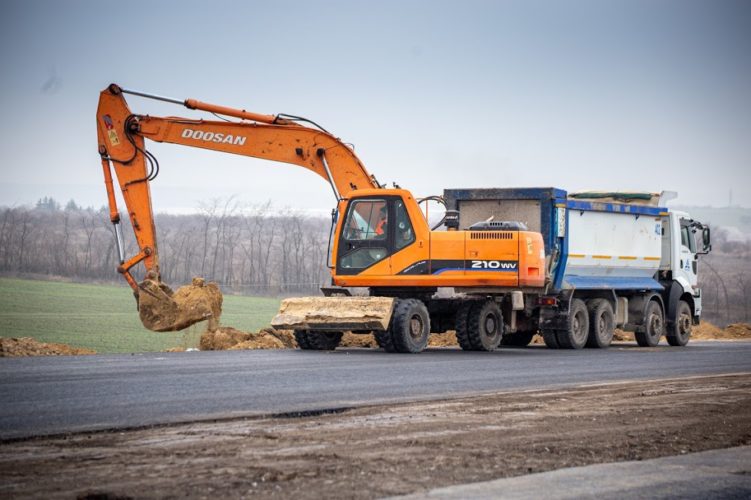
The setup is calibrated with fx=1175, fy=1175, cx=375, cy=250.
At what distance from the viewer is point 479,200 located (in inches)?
1074

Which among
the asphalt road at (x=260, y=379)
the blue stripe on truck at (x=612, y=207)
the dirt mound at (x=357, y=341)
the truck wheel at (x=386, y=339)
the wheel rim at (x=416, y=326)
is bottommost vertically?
the asphalt road at (x=260, y=379)

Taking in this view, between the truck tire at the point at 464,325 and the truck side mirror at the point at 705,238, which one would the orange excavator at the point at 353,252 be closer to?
the truck tire at the point at 464,325

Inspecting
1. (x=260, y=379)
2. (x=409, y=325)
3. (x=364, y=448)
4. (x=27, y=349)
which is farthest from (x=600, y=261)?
(x=364, y=448)

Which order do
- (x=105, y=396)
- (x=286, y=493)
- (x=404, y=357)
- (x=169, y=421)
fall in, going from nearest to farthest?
(x=286, y=493)
(x=169, y=421)
(x=105, y=396)
(x=404, y=357)

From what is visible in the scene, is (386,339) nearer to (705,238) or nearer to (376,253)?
(376,253)

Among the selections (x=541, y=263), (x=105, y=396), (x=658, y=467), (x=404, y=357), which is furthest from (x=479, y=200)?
(x=658, y=467)

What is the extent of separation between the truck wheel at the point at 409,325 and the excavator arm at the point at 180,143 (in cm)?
354

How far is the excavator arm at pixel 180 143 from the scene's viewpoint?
75.3ft

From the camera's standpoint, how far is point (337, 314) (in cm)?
2289

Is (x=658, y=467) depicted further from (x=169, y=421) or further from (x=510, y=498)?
(x=169, y=421)

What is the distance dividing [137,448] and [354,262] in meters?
14.9

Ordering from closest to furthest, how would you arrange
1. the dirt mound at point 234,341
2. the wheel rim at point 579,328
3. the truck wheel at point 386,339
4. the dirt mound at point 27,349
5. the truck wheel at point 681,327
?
the dirt mound at point 27,349 → the truck wheel at point 386,339 → the dirt mound at point 234,341 → the wheel rim at point 579,328 → the truck wheel at point 681,327

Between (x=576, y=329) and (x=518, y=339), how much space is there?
2.17 m

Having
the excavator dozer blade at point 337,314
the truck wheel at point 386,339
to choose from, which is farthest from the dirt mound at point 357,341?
the excavator dozer blade at point 337,314
